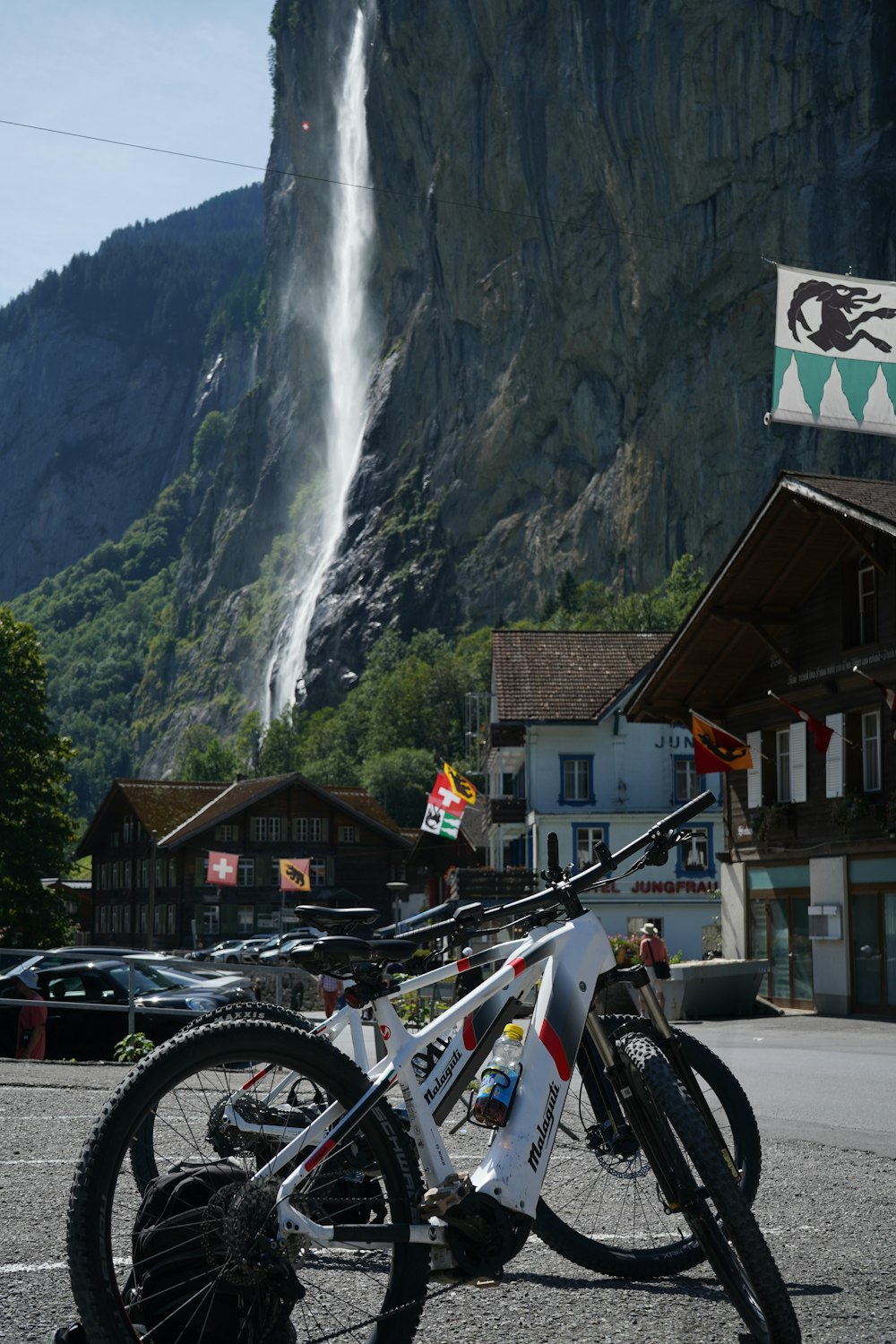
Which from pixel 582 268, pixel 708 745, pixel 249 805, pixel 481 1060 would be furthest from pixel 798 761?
pixel 582 268

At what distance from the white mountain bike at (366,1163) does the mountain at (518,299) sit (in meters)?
62.6

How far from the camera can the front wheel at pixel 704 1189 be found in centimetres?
425

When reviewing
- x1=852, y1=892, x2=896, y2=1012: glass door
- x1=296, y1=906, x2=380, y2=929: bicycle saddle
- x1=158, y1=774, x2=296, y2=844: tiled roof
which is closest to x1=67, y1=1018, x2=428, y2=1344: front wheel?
x1=296, y1=906, x2=380, y2=929: bicycle saddle

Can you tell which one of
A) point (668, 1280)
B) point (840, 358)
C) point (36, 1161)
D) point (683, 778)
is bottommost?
point (36, 1161)

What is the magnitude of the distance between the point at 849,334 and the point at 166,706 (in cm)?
16649

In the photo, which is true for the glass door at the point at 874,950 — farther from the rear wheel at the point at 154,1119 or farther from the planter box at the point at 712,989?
the rear wheel at the point at 154,1119

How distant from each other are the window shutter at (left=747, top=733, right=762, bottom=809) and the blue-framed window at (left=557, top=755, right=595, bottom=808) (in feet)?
54.3

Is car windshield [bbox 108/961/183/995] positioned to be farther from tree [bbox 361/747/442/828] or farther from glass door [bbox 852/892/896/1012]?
tree [bbox 361/747/442/828]

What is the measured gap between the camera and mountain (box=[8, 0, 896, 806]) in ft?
286

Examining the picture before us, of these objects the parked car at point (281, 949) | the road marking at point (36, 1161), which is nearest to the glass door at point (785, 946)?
the parked car at point (281, 949)

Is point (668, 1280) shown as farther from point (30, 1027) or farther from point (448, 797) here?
point (448, 797)

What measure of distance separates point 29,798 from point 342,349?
10836 centimetres

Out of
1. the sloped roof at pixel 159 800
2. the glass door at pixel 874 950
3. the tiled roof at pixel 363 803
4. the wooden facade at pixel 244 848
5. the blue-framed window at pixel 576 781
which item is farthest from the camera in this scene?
the tiled roof at pixel 363 803

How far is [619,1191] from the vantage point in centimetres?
520
